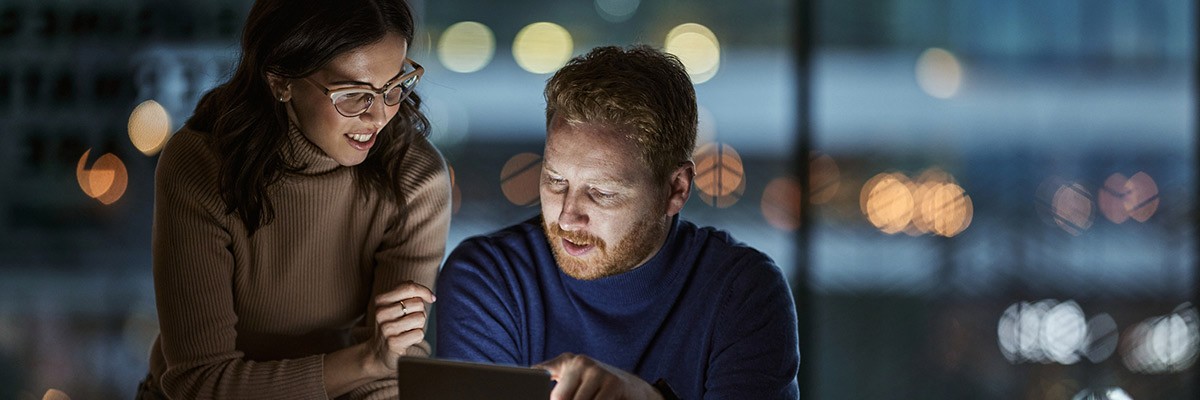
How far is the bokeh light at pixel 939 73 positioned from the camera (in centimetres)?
389

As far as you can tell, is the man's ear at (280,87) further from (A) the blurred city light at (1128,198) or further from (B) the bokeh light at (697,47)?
(A) the blurred city light at (1128,198)

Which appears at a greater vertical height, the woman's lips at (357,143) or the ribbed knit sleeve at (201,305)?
the woman's lips at (357,143)

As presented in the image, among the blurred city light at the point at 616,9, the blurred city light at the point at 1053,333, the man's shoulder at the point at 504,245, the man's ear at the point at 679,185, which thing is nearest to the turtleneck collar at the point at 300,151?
the man's shoulder at the point at 504,245

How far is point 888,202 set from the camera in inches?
155

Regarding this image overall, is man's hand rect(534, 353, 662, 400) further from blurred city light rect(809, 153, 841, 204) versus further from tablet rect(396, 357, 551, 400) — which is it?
blurred city light rect(809, 153, 841, 204)

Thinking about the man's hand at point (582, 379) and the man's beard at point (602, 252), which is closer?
the man's hand at point (582, 379)

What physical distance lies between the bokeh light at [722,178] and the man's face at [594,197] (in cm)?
188

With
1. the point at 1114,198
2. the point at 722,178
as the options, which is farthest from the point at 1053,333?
the point at 722,178

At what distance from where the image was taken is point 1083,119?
153 inches

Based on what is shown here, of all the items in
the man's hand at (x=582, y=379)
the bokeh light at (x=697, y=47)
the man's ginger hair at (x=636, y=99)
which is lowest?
the man's hand at (x=582, y=379)

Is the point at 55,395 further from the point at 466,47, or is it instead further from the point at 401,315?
the point at 401,315

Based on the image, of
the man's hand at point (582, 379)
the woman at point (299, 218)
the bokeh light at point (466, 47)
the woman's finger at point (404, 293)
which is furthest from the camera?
the bokeh light at point (466, 47)

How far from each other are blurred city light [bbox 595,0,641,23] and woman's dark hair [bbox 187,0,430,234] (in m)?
1.81

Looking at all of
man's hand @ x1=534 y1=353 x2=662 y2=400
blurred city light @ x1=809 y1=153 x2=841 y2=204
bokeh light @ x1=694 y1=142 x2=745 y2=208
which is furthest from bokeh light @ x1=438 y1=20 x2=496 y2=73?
man's hand @ x1=534 y1=353 x2=662 y2=400
